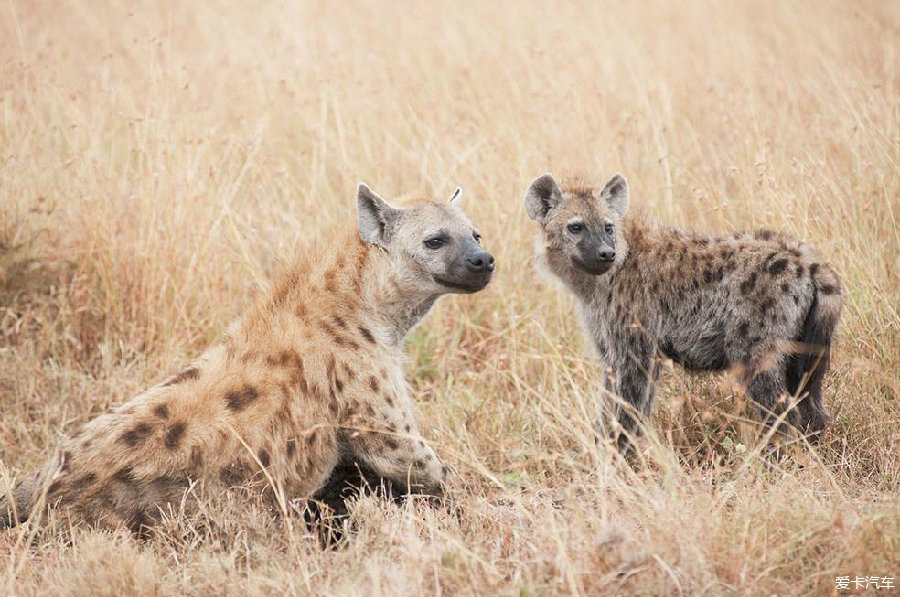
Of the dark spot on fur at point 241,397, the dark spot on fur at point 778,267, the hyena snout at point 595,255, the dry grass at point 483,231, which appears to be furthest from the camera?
the hyena snout at point 595,255

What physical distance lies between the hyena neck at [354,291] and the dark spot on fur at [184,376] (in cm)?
40

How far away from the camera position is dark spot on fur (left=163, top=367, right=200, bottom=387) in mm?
3766

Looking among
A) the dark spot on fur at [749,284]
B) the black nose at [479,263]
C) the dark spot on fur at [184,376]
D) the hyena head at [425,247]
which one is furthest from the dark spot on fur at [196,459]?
the dark spot on fur at [749,284]

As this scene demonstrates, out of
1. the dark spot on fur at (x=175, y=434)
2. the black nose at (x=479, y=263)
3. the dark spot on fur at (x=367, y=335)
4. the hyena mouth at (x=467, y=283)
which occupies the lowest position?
the dark spot on fur at (x=175, y=434)

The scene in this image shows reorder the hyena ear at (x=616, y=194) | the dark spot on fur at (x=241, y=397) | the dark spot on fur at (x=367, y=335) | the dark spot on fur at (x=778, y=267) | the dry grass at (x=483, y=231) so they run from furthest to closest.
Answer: the hyena ear at (x=616, y=194) < the dark spot on fur at (x=778, y=267) < the dark spot on fur at (x=367, y=335) < the dark spot on fur at (x=241, y=397) < the dry grass at (x=483, y=231)

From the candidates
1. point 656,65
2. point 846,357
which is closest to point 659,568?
point 846,357

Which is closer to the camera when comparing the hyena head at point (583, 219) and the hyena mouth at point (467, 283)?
the hyena mouth at point (467, 283)

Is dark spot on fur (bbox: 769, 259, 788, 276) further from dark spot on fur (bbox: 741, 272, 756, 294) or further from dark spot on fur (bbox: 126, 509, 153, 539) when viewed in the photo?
dark spot on fur (bbox: 126, 509, 153, 539)

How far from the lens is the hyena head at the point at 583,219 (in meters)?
4.59

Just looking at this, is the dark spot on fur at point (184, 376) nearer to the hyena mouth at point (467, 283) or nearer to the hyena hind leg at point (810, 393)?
the hyena mouth at point (467, 283)

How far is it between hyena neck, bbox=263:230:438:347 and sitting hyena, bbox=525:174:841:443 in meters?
0.87

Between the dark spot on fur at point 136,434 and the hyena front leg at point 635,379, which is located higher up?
the dark spot on fur at point 136,434

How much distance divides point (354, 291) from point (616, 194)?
1.46 m

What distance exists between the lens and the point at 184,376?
3.78m
